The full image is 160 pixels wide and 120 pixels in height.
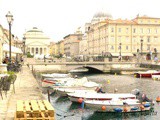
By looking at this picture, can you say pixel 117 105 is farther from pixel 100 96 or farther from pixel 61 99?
pixel 61 99

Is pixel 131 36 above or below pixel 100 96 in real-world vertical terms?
above

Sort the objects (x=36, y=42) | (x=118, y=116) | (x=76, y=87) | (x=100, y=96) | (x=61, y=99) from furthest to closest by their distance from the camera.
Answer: (x=36, y=42) → (x=76, y=87) → (x=61, y=99) → (x=100, y=96) → (x=118, y=116)

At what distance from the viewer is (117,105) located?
90.8 ft

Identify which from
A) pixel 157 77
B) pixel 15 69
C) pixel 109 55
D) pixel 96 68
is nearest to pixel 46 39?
pixel 109 55

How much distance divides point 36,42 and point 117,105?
149m

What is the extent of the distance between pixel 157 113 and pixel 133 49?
79693mm

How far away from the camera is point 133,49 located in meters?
106

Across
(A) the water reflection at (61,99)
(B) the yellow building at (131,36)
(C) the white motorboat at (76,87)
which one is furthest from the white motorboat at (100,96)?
(B) the yellow building at (131,36)

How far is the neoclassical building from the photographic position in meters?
172

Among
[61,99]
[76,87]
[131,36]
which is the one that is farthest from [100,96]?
[131,36]

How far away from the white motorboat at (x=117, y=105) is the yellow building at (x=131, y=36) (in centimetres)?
7418

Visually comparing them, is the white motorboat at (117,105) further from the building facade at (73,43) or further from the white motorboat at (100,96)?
the building facade at (73,43)

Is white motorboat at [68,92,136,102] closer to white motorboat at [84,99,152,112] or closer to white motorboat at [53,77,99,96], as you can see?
white motorboat at [84,99,152,112]

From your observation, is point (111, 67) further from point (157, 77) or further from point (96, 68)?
point (157, 77)
